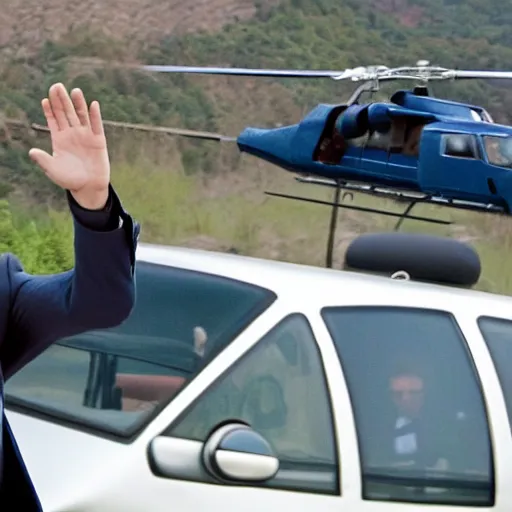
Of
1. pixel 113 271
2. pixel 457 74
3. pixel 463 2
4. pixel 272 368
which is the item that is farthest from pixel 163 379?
pixel 463 2

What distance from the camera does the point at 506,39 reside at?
56.5ft

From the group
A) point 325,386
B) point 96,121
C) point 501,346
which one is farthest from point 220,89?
point 96,121

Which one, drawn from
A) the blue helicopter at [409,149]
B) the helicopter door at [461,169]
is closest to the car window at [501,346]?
the blue helicopter at [409,149]

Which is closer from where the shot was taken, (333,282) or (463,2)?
(333,282)

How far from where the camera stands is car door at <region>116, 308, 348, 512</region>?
3229mm

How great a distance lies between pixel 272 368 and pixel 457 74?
4818 mm

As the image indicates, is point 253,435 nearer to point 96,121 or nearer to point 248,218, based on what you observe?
point 96,121

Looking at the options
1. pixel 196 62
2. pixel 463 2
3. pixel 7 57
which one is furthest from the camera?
pixel 463 2

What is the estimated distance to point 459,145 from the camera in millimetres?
9461

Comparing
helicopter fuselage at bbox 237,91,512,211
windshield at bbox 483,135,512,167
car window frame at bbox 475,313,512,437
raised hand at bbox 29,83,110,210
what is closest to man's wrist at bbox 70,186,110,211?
raised hand at bbox 29,83,110,210

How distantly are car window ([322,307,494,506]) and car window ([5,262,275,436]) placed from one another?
29cm

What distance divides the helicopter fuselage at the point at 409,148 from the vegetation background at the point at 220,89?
1952mm

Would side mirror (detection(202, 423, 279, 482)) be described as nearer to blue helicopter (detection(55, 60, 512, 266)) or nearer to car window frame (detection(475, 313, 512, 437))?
car window frame (detection(475, 313, 512, 437))

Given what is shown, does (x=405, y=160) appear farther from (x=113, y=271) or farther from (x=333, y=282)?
(x=113, y=271)
